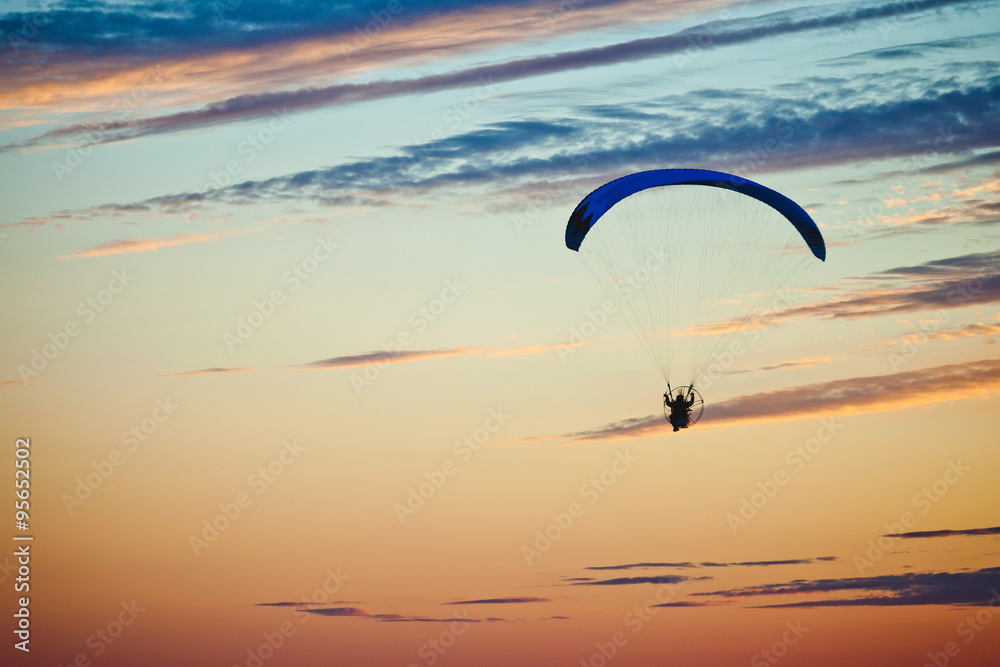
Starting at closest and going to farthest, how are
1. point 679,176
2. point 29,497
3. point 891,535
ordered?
point 679,176 < point 29,497 < point 891,535

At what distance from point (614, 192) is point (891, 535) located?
28.9m

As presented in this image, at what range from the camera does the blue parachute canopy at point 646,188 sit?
178 feet

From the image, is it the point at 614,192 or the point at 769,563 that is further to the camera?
the point at 769,563

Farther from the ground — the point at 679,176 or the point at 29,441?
the point at 679,176

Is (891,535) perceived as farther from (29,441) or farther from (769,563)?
(29,441)

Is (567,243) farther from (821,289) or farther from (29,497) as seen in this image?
(29,497)

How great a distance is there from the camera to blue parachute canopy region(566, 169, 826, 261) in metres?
54.2

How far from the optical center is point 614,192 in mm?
54656

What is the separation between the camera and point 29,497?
5844 cm

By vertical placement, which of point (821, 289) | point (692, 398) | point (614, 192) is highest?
point (821, 289)

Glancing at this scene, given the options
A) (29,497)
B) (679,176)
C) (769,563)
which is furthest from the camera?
(769,563)

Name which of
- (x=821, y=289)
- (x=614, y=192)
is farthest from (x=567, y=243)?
(x=821, y=289)

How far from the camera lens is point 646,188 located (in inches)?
2128

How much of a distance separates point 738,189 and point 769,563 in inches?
1128
